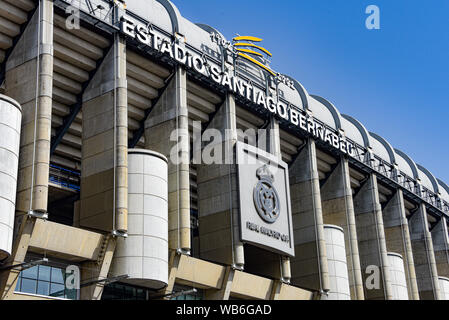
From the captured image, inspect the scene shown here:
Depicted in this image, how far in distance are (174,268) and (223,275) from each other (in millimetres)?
5872

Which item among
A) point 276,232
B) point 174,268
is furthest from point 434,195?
point 174,268

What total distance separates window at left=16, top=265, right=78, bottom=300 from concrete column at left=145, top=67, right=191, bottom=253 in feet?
31.9

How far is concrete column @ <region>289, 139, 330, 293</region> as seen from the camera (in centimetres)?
6119

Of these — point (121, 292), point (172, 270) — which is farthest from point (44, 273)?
point (172, 270)

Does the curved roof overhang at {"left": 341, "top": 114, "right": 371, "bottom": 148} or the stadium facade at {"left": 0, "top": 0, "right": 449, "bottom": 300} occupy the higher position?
the curved roof overhang at {"left": 341, "top": 114, "right": 371, "bottom": 148}

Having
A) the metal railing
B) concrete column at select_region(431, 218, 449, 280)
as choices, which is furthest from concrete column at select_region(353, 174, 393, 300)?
the metal railing

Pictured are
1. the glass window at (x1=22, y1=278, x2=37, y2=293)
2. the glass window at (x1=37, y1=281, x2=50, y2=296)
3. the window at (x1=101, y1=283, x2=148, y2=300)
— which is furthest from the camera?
the window at (x1=101, y1=283, x2=148, y2=300)

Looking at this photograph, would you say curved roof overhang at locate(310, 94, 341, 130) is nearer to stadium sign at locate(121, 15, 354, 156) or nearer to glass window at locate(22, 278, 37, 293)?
stadium sign at locate(121, 15, 354, 156)

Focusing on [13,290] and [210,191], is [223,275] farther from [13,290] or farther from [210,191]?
[13,290]

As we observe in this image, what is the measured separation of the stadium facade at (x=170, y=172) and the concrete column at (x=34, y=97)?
0.34 ft

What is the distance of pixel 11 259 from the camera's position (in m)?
38.1

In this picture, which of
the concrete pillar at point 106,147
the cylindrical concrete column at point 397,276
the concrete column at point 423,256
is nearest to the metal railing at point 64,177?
the concrete pillar at point 106,147

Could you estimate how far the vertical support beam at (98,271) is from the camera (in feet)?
137

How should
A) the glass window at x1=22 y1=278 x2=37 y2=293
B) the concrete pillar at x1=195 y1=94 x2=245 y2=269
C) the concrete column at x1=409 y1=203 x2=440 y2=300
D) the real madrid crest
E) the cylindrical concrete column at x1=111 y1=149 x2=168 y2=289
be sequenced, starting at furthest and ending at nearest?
the concrete column at x1=409 y1=203 x2=440 y2=300 < the real madrid crest < the concrete pillar at x1=195 y1=94 x2=245 y2=269 < the cylindrical concrete column at x1=111 y1=149 x2=168 y2=289 < the glass window at x1=22 y1=278 x2=37 y2=293
